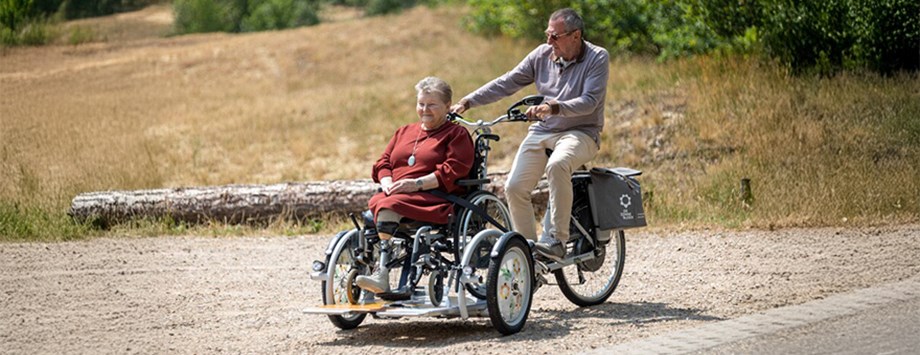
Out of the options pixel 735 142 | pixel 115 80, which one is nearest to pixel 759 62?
pixel 735 142

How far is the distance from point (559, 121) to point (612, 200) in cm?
75

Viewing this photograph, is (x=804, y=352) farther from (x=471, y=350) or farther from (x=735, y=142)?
(x=735, y=142)

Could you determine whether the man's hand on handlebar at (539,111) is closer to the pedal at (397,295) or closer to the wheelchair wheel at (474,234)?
Result: the wheelchair wheel at (474,234)

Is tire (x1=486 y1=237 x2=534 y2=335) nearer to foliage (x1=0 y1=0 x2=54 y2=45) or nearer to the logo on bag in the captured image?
the logo on bag

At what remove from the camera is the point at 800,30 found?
62.8ft

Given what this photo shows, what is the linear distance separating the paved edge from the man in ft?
4.12

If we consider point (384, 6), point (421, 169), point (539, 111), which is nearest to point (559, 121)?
point (539, 111)

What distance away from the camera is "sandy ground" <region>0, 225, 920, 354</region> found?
8.00 m

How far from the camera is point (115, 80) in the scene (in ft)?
64.3

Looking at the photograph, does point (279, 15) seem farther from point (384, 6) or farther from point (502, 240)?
point (502, 240)

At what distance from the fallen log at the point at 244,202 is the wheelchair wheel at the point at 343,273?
656 cm

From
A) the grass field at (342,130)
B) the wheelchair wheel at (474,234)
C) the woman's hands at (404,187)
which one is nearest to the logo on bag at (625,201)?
the wheelchair wheel at (474,234)

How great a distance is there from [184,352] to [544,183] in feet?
23.5

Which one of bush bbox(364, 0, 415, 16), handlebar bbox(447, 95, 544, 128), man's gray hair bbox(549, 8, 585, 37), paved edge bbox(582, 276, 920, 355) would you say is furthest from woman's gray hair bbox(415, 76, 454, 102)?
bush bbox(364, 0, 415, 16)
